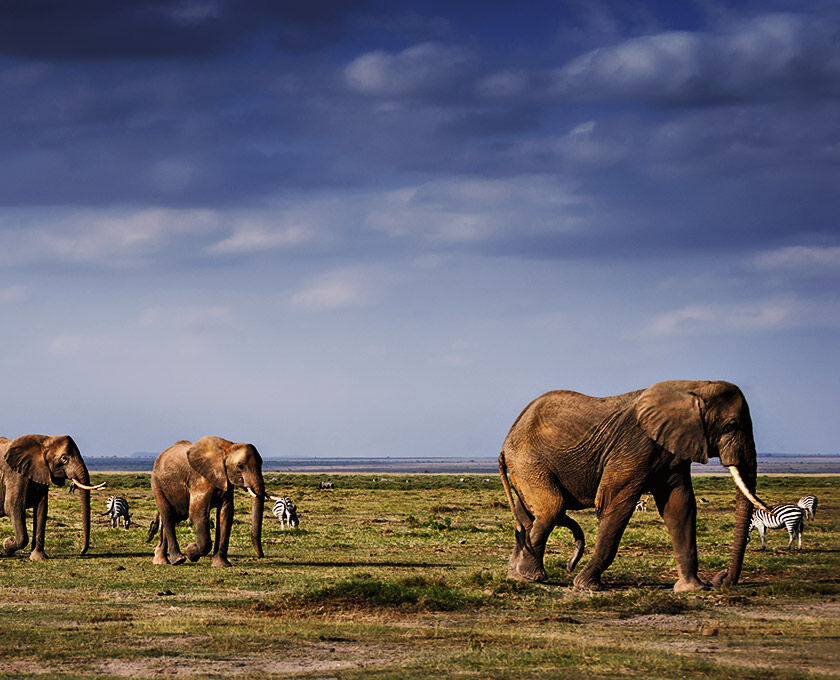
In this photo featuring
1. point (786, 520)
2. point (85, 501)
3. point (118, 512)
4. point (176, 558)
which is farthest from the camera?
point (118, 512)

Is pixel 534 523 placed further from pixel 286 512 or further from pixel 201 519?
pixel 286 512

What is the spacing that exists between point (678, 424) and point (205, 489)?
12.6 meters

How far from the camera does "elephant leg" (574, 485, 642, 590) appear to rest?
22.0 metres

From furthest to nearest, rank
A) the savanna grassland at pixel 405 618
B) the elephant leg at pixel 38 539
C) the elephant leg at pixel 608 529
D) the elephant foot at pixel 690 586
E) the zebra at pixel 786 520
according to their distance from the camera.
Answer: the zebra at pixel 786 520
the elephant leg at pixel 38 539
the elephant leg at pixel 608 529
the elephant foot at pixel 690 586
the savanna grassland at pixel 405 618

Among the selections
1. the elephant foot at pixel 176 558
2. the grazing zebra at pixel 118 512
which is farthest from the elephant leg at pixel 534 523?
the grazing zebra at pixel 118 512

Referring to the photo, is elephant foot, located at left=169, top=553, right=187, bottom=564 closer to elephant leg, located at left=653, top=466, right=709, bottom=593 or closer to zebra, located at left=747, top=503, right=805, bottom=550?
elephant leg, located at left=653, top=466, right=709, bottom=593

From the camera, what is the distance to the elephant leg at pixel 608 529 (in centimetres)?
2203

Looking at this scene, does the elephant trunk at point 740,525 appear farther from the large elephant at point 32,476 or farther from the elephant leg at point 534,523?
the large elephant at point 32,476

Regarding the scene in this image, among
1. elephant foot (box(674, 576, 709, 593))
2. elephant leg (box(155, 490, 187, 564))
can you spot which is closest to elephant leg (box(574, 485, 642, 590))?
elephant foot (box(674, 576, 709, 593))

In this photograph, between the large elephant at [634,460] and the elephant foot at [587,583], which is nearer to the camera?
the large elephant at [634,460]

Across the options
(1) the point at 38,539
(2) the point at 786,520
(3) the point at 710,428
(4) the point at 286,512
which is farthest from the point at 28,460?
(2) the point at 786,520

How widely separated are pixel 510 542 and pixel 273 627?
63.1 ft

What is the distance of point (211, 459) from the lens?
92.9ft

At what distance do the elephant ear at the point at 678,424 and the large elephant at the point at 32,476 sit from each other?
53.4ft
